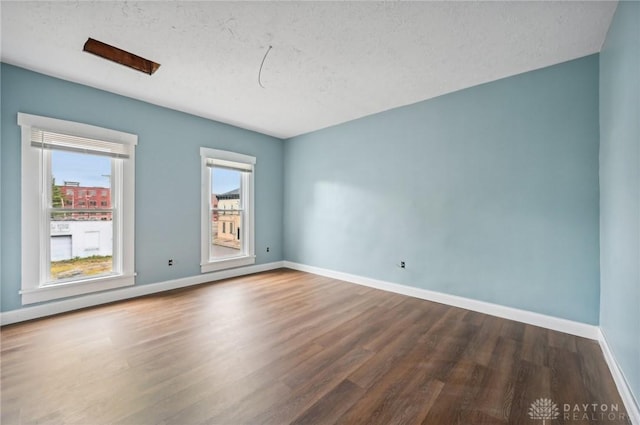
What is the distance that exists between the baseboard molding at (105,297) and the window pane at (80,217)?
0.91 ft

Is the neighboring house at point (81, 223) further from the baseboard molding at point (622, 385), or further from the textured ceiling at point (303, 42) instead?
the baseboard molding at point (622, 385)

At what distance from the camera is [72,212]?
314 centimetres

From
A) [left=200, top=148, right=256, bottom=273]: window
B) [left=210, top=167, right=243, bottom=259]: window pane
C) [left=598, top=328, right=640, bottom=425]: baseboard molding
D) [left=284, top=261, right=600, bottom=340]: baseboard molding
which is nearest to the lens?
[left=598, top=328, right=640, bottom=425]: baseboard molding

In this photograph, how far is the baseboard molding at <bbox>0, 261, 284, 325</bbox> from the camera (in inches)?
110

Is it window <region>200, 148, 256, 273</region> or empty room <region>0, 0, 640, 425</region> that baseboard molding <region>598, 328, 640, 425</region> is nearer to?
empty room <region>0, 0, 640, 425</region>

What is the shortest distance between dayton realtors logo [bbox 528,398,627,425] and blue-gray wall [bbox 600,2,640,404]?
0.18 meters

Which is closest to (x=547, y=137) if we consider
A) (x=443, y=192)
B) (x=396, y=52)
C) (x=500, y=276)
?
(x=443, y=192)

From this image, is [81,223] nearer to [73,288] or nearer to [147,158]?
[73,288]

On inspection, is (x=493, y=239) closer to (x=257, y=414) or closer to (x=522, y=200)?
(x=522, y=200)

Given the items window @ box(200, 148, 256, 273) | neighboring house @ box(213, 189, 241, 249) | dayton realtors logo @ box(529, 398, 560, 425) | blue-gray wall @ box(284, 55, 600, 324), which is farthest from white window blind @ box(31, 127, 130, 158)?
dayton realtors logo @ box(529, 398, 560, 425)

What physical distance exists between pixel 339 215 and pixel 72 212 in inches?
142

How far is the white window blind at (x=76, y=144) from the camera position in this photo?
9.45 ft

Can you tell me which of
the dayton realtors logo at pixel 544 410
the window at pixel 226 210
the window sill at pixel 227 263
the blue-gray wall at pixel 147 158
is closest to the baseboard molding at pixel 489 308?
the dayton realtors logo at pixel 544 410

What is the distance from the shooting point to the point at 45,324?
2.72 metres
